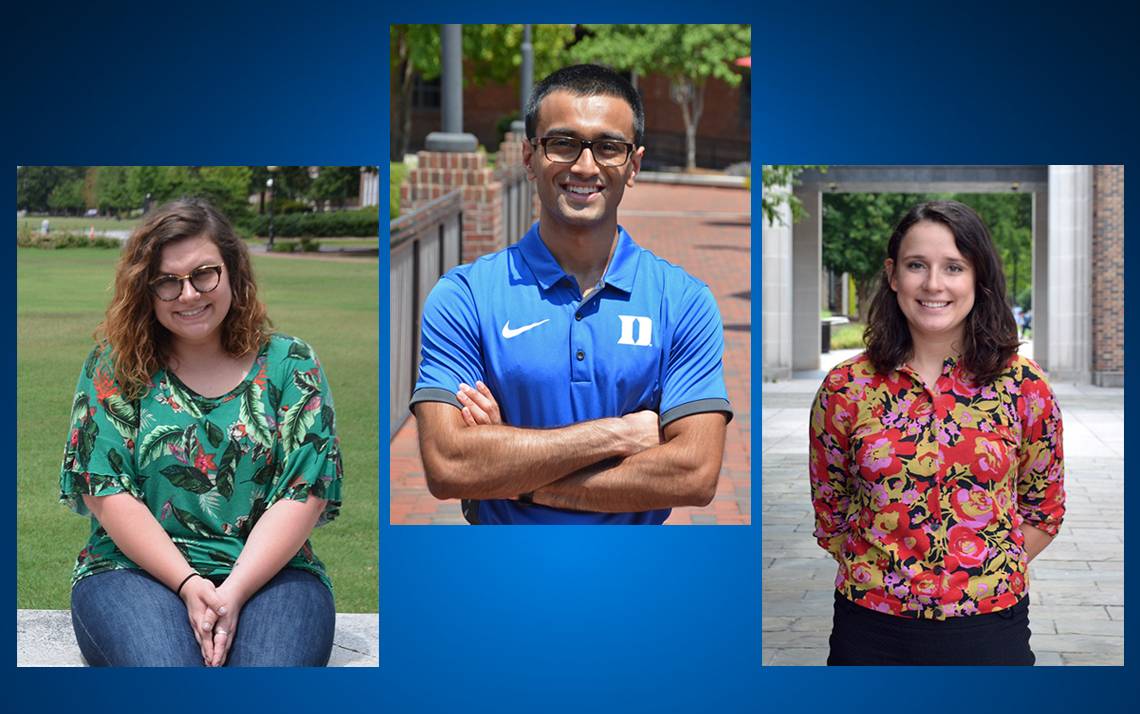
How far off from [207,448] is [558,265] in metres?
0.99

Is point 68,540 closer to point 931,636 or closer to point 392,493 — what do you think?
point 392,493

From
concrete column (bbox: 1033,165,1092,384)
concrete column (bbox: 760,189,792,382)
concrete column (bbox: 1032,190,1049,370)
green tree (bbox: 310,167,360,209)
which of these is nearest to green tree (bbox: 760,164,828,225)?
concrete column (bbox: 760,189,792,382)

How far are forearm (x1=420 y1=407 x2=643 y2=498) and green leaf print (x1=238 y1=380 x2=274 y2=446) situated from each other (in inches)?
18.2

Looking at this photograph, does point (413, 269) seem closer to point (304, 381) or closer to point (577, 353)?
point (304, 381)

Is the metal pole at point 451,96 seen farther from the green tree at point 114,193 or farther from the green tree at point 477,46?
the green tree at point 114,193

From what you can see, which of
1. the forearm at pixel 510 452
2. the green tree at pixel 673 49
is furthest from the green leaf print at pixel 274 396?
the green tree at pixel 673 49

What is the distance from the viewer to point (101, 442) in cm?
366

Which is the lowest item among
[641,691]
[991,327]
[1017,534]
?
[641,691]

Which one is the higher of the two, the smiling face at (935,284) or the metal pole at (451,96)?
the metal pole at (451,96)

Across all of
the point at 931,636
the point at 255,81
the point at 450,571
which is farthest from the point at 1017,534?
the point at 255,81

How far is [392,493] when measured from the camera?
4012 millimetres

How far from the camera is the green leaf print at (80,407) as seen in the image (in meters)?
3.69

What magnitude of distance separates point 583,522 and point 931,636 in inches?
36.9

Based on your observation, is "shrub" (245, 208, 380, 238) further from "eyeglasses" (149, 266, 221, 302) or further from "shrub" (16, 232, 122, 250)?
"shrub" (16, 232, 122, 250)
